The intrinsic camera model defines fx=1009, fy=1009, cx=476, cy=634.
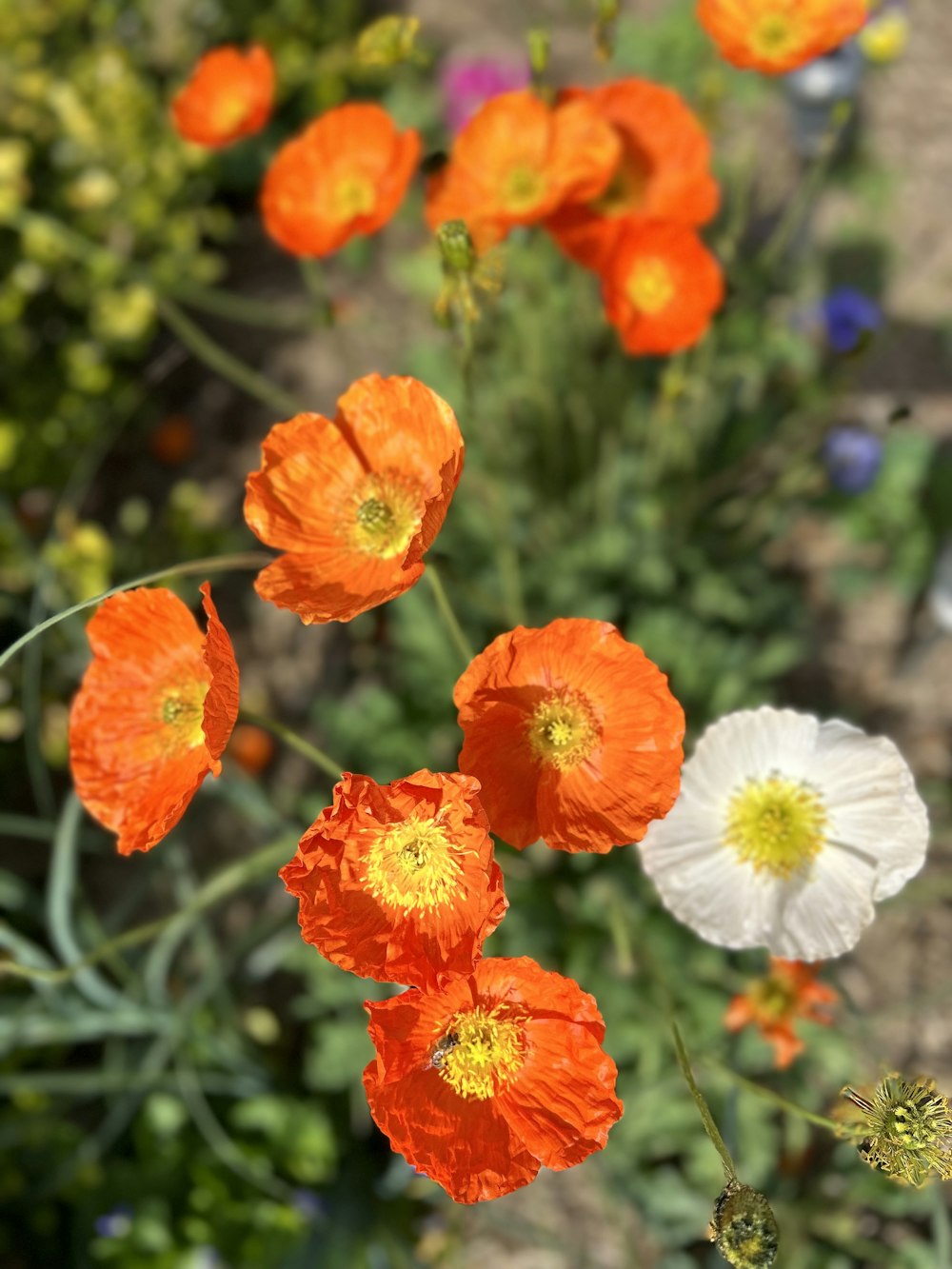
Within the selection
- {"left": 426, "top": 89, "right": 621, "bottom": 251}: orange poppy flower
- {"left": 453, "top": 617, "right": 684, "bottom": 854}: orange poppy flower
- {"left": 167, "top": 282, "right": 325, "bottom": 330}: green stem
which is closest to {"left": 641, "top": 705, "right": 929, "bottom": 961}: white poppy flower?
{"left": 453, "top": 617, "right": 684, "bottom": 854}: orange poppy flower

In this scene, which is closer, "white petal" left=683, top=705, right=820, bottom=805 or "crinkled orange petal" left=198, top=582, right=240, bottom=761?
"crinkled orange petal" left=198, top=582, right=240, bottom=761

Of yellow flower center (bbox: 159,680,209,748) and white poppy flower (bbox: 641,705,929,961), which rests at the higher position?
yellow flower center (bbox: 159,680,209,748)

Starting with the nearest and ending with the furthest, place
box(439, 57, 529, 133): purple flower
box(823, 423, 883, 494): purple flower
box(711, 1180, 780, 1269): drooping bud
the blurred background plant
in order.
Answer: box(711, 1180, 780, 1269): drooping bud < the blurred background plant < box(823, 423, 883, 494): purple flower < box(439, 57, 529, 133): purple flower

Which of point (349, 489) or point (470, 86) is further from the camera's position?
point (470, 86)

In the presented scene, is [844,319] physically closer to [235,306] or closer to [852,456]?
[852,456]

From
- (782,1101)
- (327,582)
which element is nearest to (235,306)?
(327,582)

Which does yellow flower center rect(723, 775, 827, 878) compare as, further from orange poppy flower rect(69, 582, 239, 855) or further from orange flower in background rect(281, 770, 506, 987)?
orange poppy flower rect(69, 582, 239, 855)
